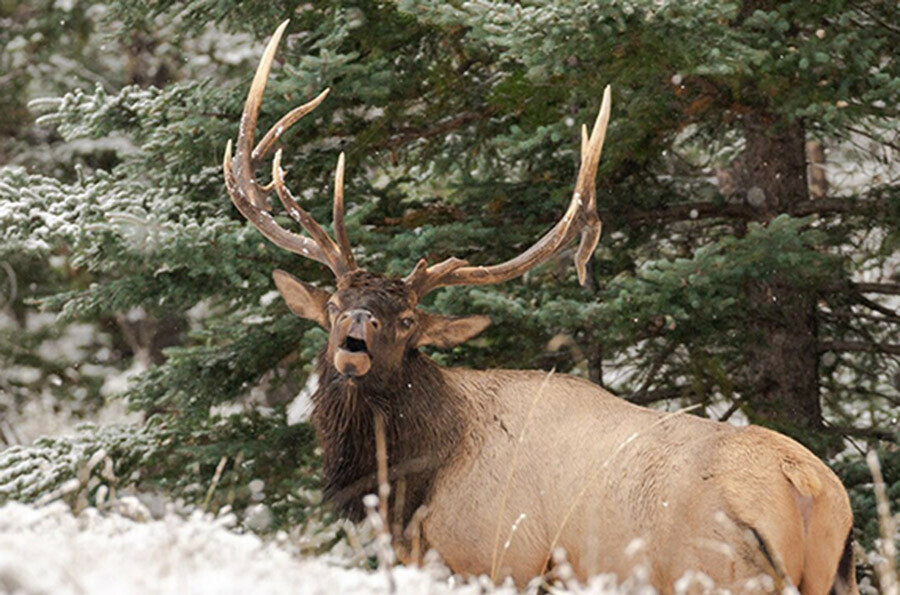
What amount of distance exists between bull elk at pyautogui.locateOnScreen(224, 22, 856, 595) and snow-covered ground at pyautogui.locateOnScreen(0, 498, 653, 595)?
4.68 ft

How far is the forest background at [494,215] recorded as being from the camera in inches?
275

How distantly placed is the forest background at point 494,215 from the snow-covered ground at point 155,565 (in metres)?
2.98

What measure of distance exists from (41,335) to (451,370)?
386 inches

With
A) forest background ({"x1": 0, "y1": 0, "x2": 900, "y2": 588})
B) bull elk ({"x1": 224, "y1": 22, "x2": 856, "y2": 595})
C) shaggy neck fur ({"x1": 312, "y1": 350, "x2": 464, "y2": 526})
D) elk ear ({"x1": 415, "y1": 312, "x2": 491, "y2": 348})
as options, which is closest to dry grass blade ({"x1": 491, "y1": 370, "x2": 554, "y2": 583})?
bull elk ({"x1": 224, "y1": 22, "x2": 856, "y2": 595})

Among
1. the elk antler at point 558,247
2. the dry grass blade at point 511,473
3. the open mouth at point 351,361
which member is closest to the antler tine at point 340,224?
the elk antler at point 558,247

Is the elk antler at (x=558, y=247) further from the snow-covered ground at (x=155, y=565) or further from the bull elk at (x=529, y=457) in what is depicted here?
the snow-covered ground at (x=155, y=565)

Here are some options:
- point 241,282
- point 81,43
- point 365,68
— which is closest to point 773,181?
point 365,68

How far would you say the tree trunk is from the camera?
320 inches

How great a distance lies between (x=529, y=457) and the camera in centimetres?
588

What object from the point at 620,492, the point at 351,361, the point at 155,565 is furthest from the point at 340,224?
the point at 155,565

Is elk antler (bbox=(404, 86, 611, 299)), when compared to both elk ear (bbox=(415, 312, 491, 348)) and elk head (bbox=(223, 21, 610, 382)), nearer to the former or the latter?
elk head (bbox=(223, 21, 610, 382))

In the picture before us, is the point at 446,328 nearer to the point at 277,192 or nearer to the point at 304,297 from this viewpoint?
the point at 304,297

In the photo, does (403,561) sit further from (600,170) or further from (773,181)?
(773,181)

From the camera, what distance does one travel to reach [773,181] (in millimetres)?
8352
